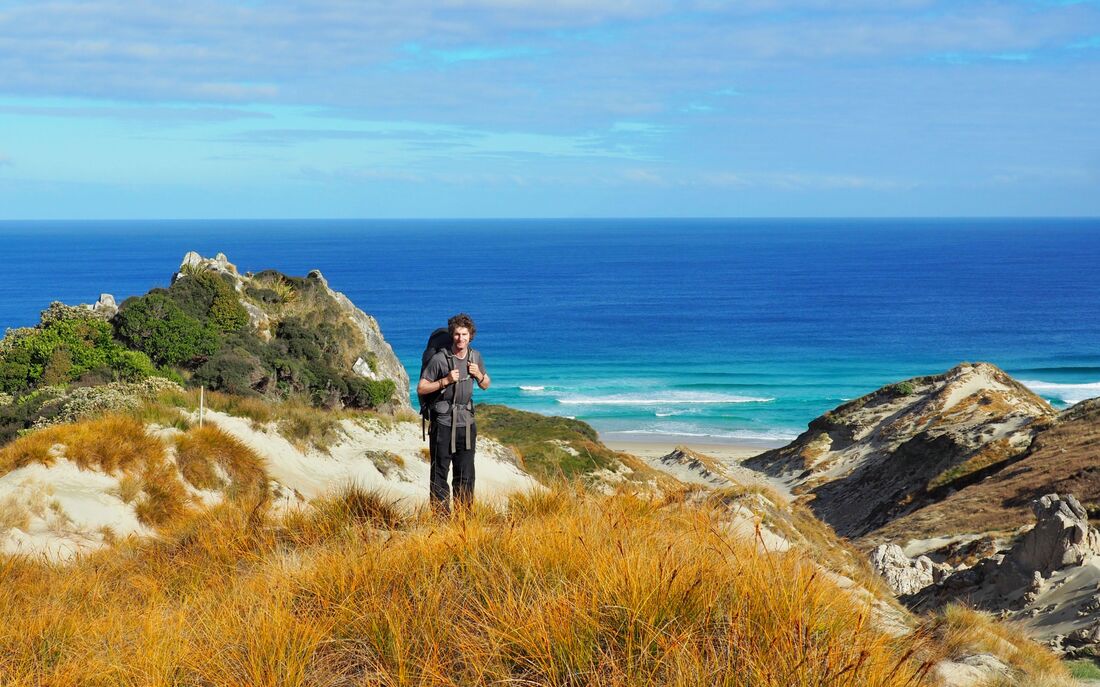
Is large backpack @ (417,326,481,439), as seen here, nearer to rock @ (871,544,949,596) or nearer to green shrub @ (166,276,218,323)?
rock @ (871,544,949,596)

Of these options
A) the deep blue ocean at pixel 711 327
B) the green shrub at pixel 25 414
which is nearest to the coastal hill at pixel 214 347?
the green shrub at pixel 25 414

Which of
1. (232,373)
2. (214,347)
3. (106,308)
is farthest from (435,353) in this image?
(106,308)

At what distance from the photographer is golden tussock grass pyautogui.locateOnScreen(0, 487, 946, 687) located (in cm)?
456

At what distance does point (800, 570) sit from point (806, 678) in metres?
1.32

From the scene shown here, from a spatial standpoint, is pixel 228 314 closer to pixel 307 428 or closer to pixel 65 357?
pixel 65 357

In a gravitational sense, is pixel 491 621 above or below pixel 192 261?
below

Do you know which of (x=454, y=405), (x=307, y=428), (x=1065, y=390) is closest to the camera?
(x=454, y=405)

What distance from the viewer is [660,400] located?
216ft

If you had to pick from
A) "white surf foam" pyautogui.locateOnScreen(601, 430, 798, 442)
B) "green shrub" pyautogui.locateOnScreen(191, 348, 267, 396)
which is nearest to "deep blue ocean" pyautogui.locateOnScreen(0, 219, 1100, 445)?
"white surf foam" pyautogui.locateOnScreen(601, 430, 798, 442)

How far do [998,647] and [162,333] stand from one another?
90.7 ft

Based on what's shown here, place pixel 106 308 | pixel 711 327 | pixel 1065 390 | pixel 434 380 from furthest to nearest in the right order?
pixel 711 327 < pixel 1065 390 < pixel 106 308 < pixel 434 380

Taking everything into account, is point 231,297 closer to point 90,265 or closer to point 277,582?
point 277,582

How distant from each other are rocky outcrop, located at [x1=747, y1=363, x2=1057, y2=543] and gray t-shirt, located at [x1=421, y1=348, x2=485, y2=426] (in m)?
22.8

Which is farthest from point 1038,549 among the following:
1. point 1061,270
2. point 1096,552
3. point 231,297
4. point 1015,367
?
point 1061,270
